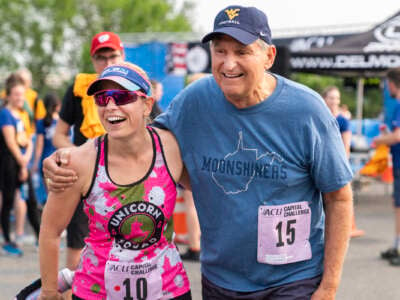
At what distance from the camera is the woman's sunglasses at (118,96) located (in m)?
2.30

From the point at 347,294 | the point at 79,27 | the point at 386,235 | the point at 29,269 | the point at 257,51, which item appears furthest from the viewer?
the point at 79,27

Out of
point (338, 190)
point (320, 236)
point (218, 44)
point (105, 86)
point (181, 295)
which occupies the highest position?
point (218, 44)

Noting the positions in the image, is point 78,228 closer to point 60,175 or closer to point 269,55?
point 60,175

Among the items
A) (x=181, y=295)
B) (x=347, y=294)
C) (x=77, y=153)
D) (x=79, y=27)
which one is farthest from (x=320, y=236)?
(x=79, y=27)

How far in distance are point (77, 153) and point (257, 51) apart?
83 centimetres

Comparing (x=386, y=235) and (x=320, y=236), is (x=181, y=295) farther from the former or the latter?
(x=386, y=235)

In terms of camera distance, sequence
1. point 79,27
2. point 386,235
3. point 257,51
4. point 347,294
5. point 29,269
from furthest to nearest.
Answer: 1. point 79,27
2. point 386,235
3. point 29,269
4. point 347,294
5. point 257,51

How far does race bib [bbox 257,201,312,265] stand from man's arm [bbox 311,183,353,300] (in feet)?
0.34

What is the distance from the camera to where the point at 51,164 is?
7.63 feet

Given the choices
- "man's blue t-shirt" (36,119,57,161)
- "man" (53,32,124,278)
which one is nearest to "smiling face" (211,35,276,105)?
"man" (53,32,124,278)

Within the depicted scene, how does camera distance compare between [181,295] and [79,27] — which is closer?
[181,295]

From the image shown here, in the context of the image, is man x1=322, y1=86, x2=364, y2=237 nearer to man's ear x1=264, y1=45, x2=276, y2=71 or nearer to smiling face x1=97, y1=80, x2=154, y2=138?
man's ear x1=264, y1=45, x2=276, y2=71

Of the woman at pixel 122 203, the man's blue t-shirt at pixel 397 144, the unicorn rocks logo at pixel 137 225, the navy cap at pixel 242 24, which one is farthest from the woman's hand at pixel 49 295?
the man's blue t-shirt at pixel 397 144

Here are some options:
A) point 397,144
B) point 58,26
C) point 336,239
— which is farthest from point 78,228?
point 58,26
